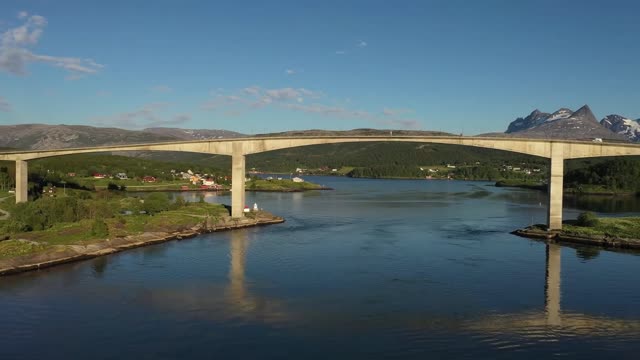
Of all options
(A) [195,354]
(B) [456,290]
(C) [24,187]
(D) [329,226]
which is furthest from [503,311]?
(C) [24,187]

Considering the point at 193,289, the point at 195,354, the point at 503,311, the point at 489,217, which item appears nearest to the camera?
the point at 195,354

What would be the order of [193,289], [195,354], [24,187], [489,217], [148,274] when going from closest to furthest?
1. [195,354]
2. [193,289]
3. [148,274]
4. [24,187]
5. [489,217]

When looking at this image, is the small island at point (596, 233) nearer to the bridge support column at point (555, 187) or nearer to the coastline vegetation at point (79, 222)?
the bridge support column at point (555, 187)

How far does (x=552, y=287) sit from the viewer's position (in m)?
34.6

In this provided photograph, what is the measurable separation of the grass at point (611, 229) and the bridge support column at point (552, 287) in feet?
19.1

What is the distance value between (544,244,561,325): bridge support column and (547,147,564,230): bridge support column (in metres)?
7.64

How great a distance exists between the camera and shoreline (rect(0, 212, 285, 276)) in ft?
124

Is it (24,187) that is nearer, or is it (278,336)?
(278,336)

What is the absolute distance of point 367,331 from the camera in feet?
83.1

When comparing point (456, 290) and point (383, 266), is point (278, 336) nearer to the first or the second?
point (456, 290)

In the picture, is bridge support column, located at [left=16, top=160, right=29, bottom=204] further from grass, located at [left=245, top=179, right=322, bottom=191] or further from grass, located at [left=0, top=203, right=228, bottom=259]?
grass, located at [left=245, top=179, right=322, bottom=191]

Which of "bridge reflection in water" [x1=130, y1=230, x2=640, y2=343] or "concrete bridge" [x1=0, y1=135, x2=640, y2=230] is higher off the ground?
"concrete bridge" [x1=0, y1=135, x2=640, y2=230]

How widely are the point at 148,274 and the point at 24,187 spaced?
43.9 m

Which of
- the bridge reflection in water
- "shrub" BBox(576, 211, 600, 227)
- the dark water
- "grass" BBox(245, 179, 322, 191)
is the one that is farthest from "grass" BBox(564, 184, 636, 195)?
the bridge reflection in water
